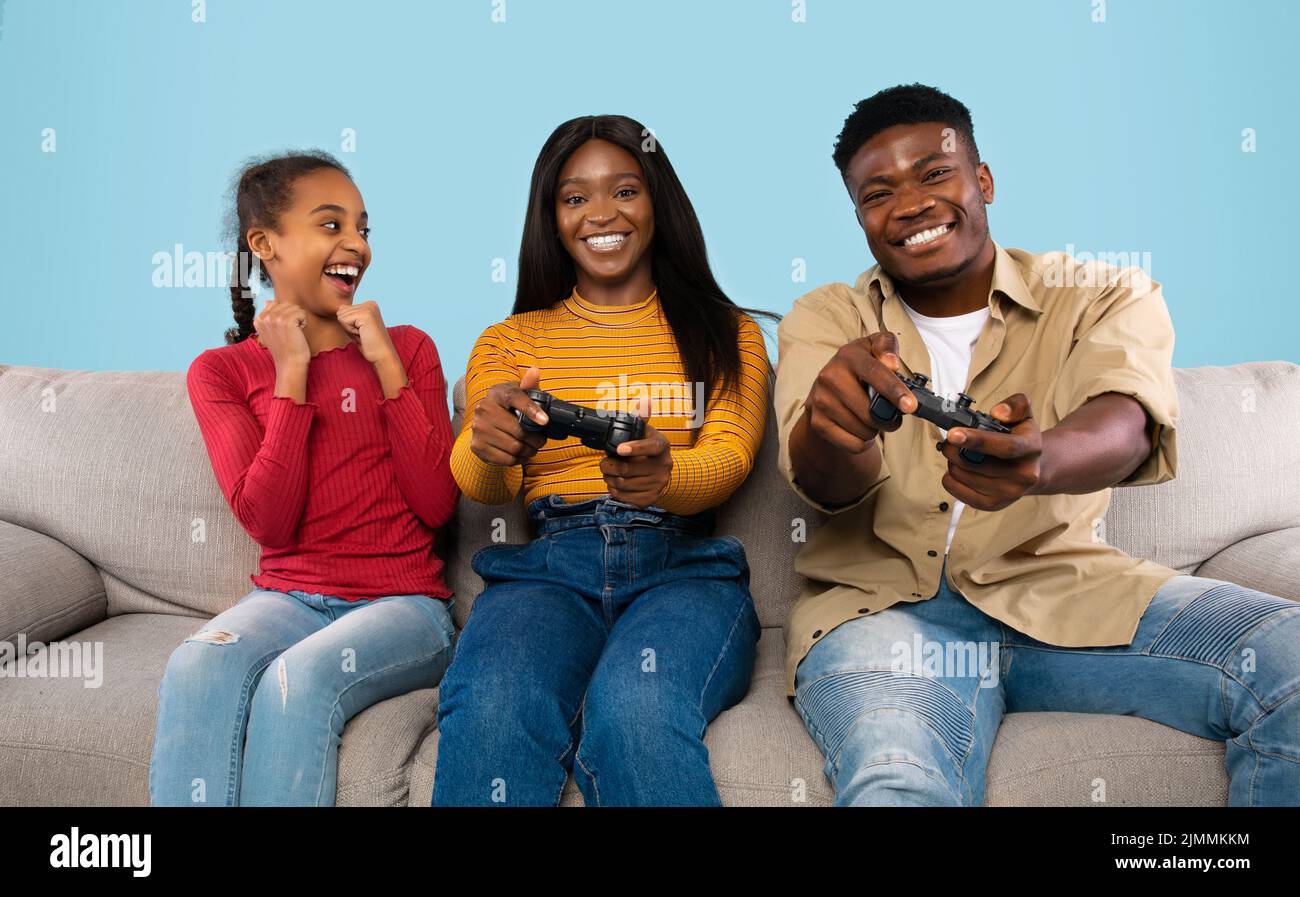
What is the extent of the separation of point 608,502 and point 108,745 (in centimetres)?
90

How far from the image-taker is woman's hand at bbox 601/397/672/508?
1684 mm

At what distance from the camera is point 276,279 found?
2172mm

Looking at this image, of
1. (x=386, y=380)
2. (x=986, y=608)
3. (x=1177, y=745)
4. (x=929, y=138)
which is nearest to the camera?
(x=1177, y=745)

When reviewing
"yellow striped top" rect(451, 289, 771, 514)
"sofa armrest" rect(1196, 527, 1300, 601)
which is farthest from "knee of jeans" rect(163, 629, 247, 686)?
"sofa armrest" rect(1196, 527, 1300, 601)

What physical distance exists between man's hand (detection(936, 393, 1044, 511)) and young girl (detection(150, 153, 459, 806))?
3.18 feet

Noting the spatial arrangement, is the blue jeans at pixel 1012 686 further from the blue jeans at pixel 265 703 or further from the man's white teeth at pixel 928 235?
the blue jeans at pixel 265 703

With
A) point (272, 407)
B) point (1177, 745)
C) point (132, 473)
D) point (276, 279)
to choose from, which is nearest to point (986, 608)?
point (1177, 745)

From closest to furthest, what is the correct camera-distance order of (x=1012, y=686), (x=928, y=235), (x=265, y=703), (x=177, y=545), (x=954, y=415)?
(x=954, y=415), (x=265, y=703), (x=1012, y=686), (x=928, y=235), (x=177, y=545)

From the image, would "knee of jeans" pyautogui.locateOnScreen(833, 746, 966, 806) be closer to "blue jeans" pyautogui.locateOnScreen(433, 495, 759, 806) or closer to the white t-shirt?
"blue jeans" pyautogui.locateOnScreen(433, 495, 759, 806)

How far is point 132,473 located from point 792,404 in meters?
1.44

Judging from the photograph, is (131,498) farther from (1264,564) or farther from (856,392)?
(1264,564)

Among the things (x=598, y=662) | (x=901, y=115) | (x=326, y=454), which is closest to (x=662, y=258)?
(x=901, y=115)

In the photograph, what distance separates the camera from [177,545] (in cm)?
234
